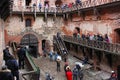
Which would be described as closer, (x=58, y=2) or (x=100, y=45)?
(x=100, y=45)

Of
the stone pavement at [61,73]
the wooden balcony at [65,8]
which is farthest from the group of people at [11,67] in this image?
the wooden balcony at [65,8]

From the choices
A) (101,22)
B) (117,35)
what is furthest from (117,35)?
(101,22)

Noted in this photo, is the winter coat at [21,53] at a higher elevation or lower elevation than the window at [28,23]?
lower

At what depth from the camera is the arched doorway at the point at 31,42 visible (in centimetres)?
2791

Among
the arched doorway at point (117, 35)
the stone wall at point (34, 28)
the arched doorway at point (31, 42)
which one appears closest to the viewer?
the arched doorway at point (117, 35)

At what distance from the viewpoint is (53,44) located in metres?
28.9

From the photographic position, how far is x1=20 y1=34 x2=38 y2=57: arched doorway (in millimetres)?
27906

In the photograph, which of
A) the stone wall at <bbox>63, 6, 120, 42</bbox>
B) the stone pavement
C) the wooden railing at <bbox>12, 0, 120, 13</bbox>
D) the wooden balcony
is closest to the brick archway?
the stone wall at <bbox>63, 6, 120, 42</bbox>

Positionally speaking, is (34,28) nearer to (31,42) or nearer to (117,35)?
(31,42)

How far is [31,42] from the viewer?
92.5 ft

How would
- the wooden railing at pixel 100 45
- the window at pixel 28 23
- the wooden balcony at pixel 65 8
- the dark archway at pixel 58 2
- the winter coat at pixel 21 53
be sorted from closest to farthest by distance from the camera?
the winter coat at pixel 21 53 → the wooden railing at pixel 100 45 → the wooden balcony at pixel 65 8 → the window at pixel 28 23 → the dark archway at pixel 58 2

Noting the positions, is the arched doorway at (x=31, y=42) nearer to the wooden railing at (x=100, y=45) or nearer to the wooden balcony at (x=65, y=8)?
the wooden balcony at (x=65, y=8)

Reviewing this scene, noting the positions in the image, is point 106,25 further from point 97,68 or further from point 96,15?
point 97,68

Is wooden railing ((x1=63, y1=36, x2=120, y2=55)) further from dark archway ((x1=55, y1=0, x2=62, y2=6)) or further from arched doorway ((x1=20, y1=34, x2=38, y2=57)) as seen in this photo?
dark archway ((x1=55, y1=0, x2=62, y2=6))
